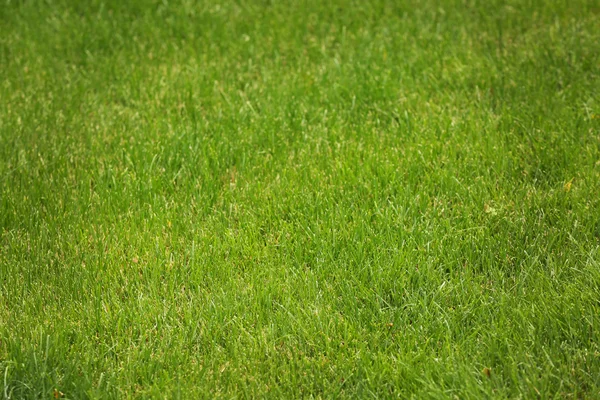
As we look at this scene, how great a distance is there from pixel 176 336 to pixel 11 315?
2.82ft

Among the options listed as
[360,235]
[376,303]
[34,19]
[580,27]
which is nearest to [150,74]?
[34,19]

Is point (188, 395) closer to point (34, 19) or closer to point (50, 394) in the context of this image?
point (50, 394)

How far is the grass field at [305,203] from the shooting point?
324 cm

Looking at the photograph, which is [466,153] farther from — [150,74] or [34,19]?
[34,19]

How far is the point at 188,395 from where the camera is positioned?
10.2ft

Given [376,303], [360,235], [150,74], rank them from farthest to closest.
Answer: [150,74], [360,235], [376,303]

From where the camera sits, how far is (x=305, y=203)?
4.18m

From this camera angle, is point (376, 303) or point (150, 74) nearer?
point (376, 303)

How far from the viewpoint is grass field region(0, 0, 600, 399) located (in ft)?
10.6

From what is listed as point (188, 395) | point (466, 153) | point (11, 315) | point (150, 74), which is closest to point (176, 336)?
point (188, 395)

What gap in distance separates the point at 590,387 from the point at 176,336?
1867 mm

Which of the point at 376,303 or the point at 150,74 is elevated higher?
the point at 150,74

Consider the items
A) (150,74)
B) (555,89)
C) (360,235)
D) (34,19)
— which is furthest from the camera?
(34,19)

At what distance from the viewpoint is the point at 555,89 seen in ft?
16.6
